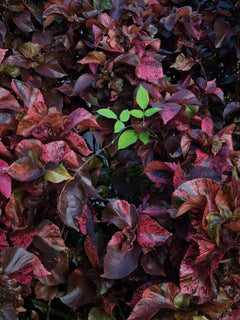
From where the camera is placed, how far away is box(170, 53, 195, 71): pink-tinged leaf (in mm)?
1799

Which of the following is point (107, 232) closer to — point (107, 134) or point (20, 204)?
point (107, 134)

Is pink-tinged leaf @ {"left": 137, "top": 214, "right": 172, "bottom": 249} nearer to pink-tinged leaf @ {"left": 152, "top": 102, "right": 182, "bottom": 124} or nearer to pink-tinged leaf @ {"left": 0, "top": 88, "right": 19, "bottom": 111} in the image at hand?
pink-tinged leaf @ {"left": 152, "top": 102, "right": 182, "bottom": 124}

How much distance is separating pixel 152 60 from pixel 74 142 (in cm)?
46

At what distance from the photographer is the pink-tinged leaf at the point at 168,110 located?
1.27m

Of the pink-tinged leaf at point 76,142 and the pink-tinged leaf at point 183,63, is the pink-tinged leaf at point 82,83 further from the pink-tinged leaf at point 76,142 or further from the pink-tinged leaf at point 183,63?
the pink-tinged leaf at point 183,63

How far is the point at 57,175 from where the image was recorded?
1059mm

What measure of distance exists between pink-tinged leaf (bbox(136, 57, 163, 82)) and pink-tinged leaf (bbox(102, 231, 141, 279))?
0.55 m

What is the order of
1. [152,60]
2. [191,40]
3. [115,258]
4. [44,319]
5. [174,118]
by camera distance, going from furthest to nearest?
[191,40], [44,319], [152,60], [174,118], [115,258]

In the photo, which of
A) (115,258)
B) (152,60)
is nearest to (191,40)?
(152,60)

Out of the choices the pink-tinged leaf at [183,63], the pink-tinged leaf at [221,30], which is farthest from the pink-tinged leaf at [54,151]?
the pink-tinged leaf at [221,30]

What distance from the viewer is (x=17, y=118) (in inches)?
45.7

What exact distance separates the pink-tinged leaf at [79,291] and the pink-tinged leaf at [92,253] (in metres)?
0.06

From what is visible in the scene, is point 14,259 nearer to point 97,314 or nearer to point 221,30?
point 97,314

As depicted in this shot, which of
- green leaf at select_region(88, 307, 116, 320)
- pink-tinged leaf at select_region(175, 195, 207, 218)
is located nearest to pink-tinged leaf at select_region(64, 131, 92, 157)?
pink-tinged leaf at select_region(175, 195, 207, 218)
